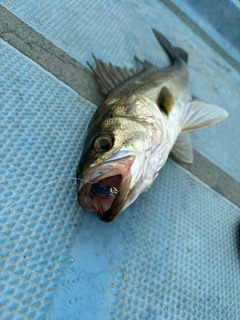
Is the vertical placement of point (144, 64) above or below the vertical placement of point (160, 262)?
above

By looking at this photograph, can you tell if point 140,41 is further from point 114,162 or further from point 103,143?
point 114,162

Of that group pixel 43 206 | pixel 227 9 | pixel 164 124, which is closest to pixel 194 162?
pixel 164 124

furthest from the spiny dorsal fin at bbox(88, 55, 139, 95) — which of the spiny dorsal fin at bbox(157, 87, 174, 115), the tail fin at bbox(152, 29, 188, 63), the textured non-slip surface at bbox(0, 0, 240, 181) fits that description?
the tail fin at bbox(152, 29, 188, 63)

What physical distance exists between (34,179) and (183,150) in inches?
47.1

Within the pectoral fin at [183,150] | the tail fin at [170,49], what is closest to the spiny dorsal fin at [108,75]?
the pectoral fin at [183,150]

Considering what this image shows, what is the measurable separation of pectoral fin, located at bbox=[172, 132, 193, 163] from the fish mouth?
3.23 feet

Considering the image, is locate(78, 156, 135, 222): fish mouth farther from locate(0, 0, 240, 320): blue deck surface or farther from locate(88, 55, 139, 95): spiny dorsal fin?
locate(88, 55, 139, 95): spiny dorsal fin

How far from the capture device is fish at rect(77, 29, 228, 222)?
3.73ft

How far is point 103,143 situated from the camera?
1262 mm

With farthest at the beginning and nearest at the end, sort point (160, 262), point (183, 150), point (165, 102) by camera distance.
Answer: point (183, 150) < point (165, 102) < point (160, 262)

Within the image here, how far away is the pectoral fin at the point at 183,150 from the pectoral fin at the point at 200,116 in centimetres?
12

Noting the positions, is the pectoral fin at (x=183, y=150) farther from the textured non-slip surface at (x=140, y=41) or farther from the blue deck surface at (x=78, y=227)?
the textured non-slip surface at (x=140, y=41)

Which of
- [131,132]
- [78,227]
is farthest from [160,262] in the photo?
[131,132]

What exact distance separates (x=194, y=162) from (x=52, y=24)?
1.59 meters
